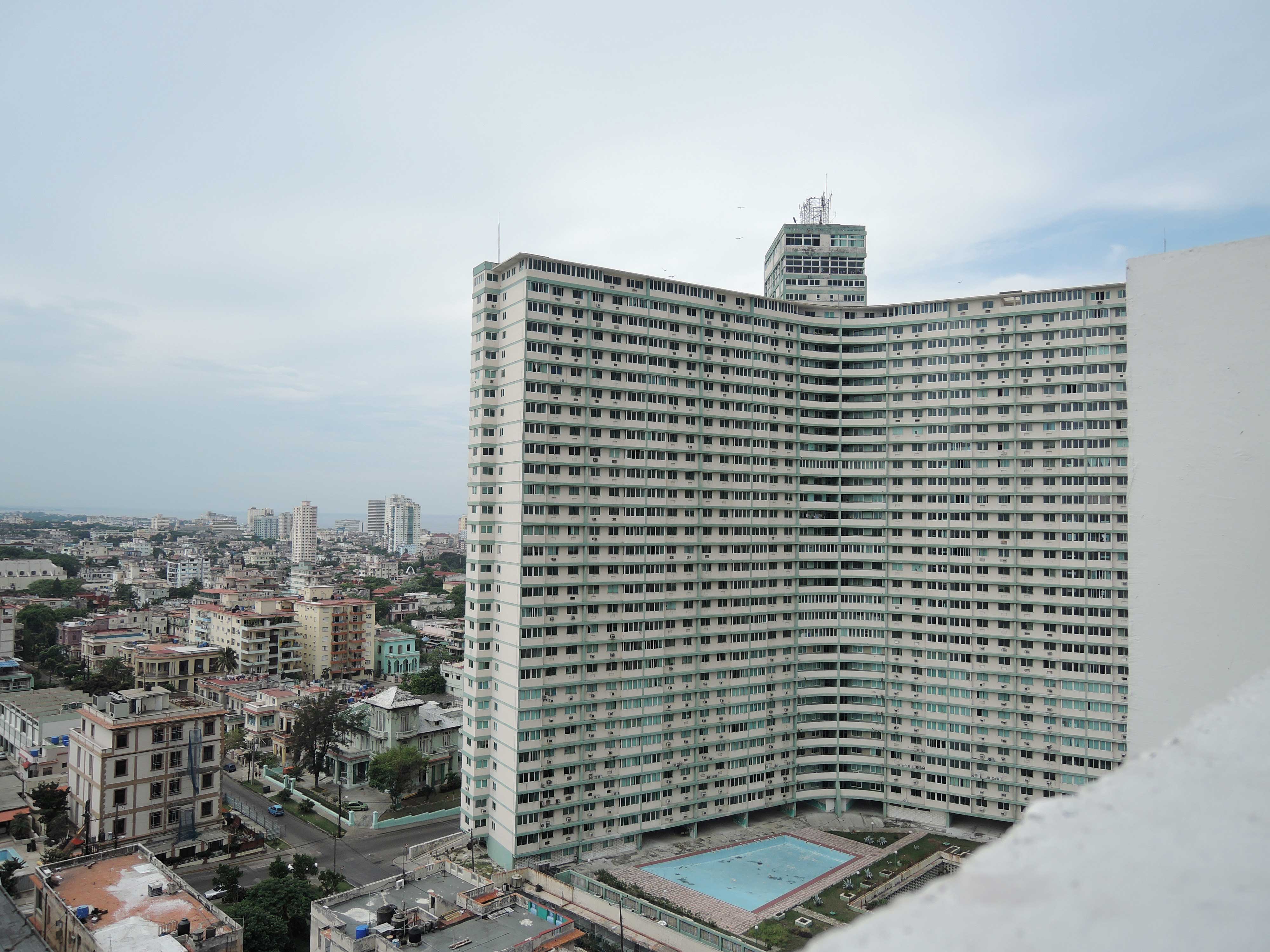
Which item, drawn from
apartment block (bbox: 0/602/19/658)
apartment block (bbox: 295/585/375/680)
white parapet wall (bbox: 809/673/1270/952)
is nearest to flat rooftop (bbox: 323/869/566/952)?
white parapet wall (bbox: 809/673/1270/952)

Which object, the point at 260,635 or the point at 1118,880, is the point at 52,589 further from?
the point at 1118,880

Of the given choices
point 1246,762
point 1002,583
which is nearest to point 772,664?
point 1002,583

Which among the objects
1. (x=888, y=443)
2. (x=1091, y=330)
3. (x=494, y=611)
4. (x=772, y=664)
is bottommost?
(x=772, y=664)

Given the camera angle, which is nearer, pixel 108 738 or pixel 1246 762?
pixel 1246 762

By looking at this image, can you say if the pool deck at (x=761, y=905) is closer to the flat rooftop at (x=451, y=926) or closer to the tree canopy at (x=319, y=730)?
the flat rooftop at (x=451, y=926)

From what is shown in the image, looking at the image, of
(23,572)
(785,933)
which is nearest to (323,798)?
(785,933)

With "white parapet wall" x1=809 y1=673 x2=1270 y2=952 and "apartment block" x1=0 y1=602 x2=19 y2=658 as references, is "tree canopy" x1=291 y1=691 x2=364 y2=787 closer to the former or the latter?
"apartment block" x1=0 y1=602 x2=19 y2=658

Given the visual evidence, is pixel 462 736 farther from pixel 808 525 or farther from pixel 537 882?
pixel 808 525

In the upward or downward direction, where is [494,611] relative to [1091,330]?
downward
